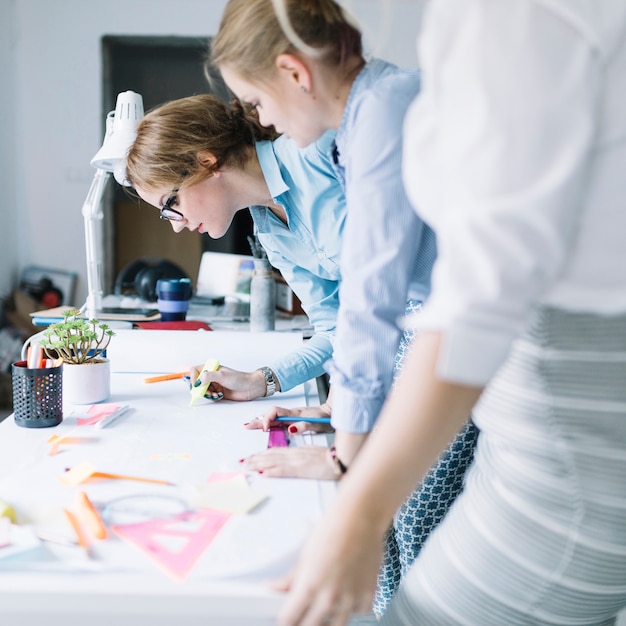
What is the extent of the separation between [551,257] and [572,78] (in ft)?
0.42

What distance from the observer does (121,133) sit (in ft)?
5.34

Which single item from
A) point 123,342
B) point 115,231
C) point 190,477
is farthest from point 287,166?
point 115,231

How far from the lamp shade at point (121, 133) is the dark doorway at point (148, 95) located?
130 inches

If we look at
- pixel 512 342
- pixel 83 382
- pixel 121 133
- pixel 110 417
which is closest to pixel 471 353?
pixel 512 342

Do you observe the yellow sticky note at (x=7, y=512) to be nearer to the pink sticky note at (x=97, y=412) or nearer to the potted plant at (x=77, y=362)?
the pink sticky note at (x=97, y=412)

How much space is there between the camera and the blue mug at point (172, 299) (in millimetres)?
2248

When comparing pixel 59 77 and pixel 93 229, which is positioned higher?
pixel 59 77

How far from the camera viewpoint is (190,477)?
93cm

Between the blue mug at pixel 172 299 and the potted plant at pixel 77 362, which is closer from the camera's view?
the potted plant at pixel 77 362

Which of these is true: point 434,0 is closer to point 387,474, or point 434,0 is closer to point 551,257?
point 551,257

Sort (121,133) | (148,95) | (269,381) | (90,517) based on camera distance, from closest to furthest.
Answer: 1. (90,517)
2. (269,381)
3. (121,133)
4. (148,95)

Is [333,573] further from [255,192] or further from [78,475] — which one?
[255,192]

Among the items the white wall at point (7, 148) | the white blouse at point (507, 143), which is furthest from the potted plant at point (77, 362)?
the white wall at point (7, 148)

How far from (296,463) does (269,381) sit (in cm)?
45
